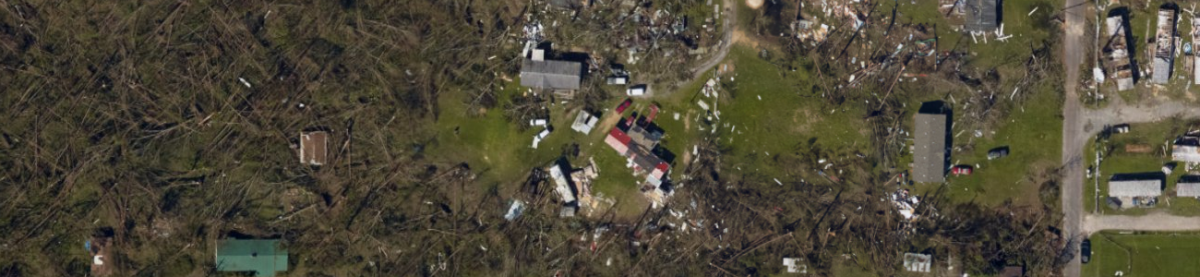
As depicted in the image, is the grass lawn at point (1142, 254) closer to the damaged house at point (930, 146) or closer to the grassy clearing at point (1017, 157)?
the grassy clearing at point (1017, 157)

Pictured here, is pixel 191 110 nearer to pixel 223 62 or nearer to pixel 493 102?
pixel 223 62

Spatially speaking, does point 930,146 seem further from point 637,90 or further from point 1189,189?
point 637,90

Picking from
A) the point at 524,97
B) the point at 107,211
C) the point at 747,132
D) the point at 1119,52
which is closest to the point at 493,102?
the point at 524,97

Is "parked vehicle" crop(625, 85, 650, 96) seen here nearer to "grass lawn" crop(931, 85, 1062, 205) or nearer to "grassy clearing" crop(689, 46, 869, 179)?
"grassy clearing" crop(689, 46, 869, 179)

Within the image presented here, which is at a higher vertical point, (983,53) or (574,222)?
(983,53)

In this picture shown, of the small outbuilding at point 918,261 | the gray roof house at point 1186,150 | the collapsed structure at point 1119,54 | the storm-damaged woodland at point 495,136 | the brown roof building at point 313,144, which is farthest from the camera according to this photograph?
the small outbuilding at point 918,261

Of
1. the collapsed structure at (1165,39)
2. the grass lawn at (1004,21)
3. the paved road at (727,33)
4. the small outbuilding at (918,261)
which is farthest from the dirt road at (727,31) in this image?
the collapsed structure at (1165,39)

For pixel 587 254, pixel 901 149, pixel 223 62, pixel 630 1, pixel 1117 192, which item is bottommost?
pixel 587 254
